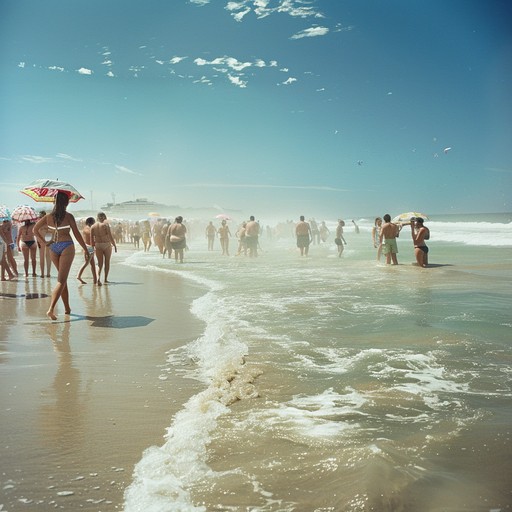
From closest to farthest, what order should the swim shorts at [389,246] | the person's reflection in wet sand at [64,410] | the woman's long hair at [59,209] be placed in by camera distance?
the person's reflection in wet sand at [64,410], the woman's long hair at [59,209], the swim shorts at [389,246]

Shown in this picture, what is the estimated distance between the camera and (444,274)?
1391cm

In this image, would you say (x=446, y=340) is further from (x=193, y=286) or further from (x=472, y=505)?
(x=193, y=286)

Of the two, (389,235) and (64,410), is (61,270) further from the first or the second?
(389,235)

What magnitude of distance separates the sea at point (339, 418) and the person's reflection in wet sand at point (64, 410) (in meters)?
0.57

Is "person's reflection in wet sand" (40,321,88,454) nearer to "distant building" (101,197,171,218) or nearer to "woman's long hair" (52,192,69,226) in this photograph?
"woman's long hair" (52,192,69,226)

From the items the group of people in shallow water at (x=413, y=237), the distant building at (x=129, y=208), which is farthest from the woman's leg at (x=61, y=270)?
the distant building at (x=129, y=208)

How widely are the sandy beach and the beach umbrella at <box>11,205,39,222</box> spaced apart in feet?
18.9

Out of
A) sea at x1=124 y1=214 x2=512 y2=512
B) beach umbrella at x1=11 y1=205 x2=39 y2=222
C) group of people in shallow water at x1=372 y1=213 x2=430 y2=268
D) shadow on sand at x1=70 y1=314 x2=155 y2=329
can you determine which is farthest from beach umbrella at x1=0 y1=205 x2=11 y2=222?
group of people in shallow water at x1=372 y1=213 x2=430 y2=268

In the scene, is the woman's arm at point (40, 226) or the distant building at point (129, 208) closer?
the woman's arm at point (40, 226)

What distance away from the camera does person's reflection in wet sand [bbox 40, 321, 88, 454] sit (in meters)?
3.02

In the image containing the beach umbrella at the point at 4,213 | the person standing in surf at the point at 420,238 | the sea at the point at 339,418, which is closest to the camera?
the sea at the point at 339,418

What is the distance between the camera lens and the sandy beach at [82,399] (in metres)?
2.50

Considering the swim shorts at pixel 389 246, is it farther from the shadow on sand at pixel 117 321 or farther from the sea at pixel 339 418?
the shadow on sand at pixel 117 321

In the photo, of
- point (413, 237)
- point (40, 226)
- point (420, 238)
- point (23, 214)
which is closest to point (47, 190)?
point (23, 214)
